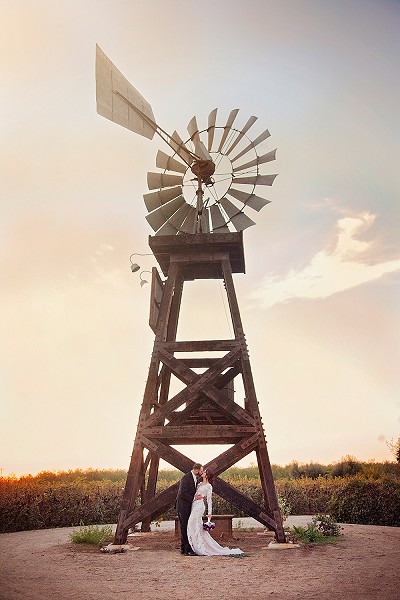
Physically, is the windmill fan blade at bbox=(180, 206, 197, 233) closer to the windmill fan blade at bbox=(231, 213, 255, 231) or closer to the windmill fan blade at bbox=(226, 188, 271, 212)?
the windmill fan blade at bbox=(231, 213, 255, 231)

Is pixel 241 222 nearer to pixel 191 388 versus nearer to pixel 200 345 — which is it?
pixel 200 345

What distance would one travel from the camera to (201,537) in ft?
33.8

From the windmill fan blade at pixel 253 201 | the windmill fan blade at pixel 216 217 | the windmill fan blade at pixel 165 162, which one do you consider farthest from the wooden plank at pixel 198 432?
the windmill fan blade at pixel 165 162

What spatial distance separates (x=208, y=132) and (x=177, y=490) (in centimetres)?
849

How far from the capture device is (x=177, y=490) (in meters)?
11.1

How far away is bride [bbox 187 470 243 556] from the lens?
10219mm

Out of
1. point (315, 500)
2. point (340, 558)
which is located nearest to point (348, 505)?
point (315, 500)

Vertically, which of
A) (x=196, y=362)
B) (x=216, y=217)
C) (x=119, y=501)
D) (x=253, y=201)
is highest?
(x=253, y=201)

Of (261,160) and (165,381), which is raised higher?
(261,160)

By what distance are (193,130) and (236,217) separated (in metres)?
2.41

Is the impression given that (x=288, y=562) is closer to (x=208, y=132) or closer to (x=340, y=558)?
(x=340, y=558)

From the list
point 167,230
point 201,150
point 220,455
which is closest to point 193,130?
point 201,150

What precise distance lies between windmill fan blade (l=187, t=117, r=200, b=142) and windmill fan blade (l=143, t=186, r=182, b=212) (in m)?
1.35

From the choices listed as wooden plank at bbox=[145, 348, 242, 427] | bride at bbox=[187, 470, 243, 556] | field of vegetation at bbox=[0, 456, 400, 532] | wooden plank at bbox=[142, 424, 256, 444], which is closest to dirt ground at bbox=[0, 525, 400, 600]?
bride at bbox=[187, 470, 243, 556]
